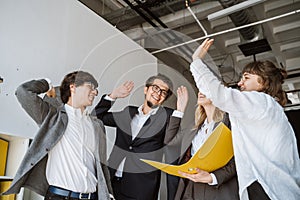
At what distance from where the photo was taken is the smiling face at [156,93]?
1.65 metres

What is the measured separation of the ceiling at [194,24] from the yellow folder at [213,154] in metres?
1.88

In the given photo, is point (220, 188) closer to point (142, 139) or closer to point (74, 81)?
point (142, 139)

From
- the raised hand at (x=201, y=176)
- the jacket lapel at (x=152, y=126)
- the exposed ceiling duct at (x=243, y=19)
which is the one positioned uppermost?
the exposed ceiling duct at (x=243, y=19)

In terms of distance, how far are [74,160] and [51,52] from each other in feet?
3.74

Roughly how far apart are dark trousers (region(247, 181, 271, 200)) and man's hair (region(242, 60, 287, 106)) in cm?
38

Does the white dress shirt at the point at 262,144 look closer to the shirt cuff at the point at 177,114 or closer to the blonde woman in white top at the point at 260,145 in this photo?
the blonde woman in white top at the point at 260,145

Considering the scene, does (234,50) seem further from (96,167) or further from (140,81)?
(96,167)

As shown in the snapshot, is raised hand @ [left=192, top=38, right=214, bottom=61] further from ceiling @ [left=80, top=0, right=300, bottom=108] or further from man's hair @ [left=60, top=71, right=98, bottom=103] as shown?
ceiling @ [left=80, top=0, right=300, bottom=108]

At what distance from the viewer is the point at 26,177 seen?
1.36 metres

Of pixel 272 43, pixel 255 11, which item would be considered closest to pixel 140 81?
pixel 255 11

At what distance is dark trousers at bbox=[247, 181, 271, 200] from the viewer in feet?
3.25

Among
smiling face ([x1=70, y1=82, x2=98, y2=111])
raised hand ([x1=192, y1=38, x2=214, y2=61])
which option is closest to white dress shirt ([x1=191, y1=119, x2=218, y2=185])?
raised hand ([x1=192, y1=38, x2=214, y2=61])

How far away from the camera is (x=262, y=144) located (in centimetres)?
102

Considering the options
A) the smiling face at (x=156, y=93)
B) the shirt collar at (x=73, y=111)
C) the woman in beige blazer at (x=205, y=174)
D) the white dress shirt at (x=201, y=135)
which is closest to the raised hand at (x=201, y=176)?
the woman in beige blazer at (x=205, y=174)
